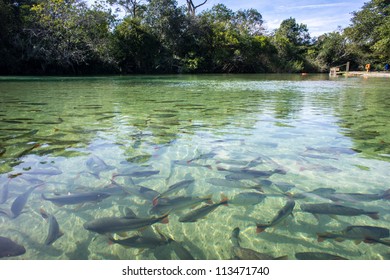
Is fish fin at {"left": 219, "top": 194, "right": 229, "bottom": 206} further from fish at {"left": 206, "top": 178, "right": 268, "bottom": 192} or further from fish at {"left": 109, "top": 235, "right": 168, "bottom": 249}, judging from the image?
fish at {"left": 109, "top": 235, "right": 168, "bottom": 249}

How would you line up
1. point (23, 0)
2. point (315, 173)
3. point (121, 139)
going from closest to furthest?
1. point (315, 173)
2. point (121, 139)
3. point (23, 0)

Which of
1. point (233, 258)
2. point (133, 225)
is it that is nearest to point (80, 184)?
point (133, 225)

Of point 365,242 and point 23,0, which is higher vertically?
point 23,0

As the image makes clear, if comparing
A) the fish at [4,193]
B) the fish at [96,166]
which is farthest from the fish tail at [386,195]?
the fish at [4,193]

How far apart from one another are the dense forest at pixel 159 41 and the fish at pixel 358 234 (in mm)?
28746

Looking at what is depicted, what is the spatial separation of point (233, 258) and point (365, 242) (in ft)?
3.68

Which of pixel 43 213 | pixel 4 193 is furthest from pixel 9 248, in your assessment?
pixel 4 193

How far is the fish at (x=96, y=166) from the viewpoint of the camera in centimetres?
370

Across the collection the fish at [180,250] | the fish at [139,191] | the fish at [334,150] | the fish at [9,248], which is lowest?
the fish at [180,250]

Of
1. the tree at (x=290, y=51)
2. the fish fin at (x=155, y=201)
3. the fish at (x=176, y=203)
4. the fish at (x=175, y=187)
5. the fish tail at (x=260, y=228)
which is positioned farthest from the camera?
the tree at (x=290, y=51)

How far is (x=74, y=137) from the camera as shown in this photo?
5285 millimetres

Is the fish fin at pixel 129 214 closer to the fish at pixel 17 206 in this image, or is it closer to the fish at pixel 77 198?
the fish at pixel 77 198

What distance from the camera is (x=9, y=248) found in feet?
7.36
